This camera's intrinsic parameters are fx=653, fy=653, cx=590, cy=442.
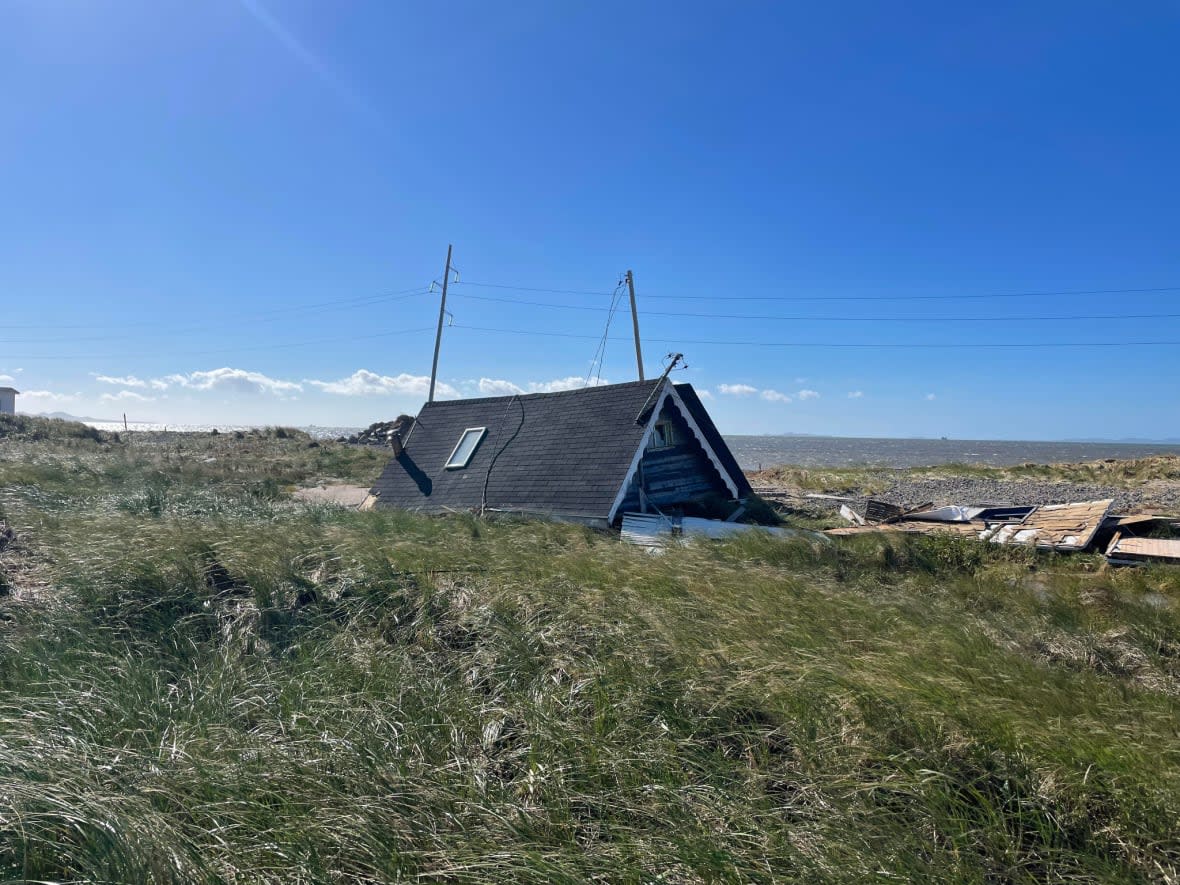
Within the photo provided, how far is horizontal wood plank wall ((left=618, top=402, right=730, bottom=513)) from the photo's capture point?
13.8m

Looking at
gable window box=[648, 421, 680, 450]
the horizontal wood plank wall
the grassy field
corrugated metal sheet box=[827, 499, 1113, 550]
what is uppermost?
gable window box=[648, 421, 680, 450]

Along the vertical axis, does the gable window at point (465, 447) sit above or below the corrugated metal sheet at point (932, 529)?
above

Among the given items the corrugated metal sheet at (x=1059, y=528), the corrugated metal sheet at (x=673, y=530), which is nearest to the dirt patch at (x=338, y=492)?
the corrugated metal sheet at (x=673, y=530)

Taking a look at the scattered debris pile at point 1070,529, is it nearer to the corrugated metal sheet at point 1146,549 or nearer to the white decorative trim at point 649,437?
the corrugated metal sheet at point 1146,549

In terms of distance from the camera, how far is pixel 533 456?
14391 millimetres

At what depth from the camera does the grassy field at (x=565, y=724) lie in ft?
8.87

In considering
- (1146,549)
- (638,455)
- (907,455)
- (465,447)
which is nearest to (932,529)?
(1146,549)

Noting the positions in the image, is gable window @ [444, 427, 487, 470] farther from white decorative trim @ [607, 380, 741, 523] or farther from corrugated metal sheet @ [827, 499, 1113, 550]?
corrugated metal sheet @ [827, 499, 1113, 550]

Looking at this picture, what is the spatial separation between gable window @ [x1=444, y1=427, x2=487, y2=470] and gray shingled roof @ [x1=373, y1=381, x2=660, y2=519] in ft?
0.50

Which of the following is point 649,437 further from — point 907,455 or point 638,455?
point 907,455

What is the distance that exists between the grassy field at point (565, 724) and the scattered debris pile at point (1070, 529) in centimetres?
263

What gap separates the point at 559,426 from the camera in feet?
48.9

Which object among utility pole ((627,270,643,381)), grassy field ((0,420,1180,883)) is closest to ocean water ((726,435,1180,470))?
utility pole ((627,270,643,381))

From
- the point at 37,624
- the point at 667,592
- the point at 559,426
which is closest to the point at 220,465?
the point at 559,426
